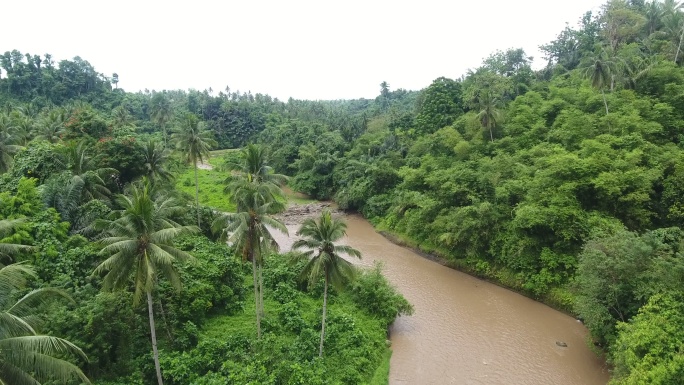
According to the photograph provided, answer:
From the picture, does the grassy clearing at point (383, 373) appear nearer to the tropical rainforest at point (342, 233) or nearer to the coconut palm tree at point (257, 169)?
the tropical rainforest at point (342, 233)

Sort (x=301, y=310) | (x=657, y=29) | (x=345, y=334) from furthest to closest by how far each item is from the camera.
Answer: (x=657, y=29) → (x=301, y=310) → (x=345, y=334)

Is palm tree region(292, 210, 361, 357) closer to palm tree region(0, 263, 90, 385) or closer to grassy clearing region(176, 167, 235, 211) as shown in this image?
palm tree region(0, 263, 90, 385)

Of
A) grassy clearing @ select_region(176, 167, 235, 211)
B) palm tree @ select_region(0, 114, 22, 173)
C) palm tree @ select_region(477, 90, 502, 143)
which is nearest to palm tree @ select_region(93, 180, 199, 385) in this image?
palm tree @ select_region(0, 114, 22, 173)

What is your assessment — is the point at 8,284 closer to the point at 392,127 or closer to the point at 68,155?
the point at 68,155

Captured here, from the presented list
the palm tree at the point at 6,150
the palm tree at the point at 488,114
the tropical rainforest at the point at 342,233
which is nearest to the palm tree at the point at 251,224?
the tropical rainforest at the point at 342,233

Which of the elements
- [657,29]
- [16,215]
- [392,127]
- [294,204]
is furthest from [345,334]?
[657,29]

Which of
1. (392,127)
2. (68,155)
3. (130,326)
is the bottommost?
(130,326)
